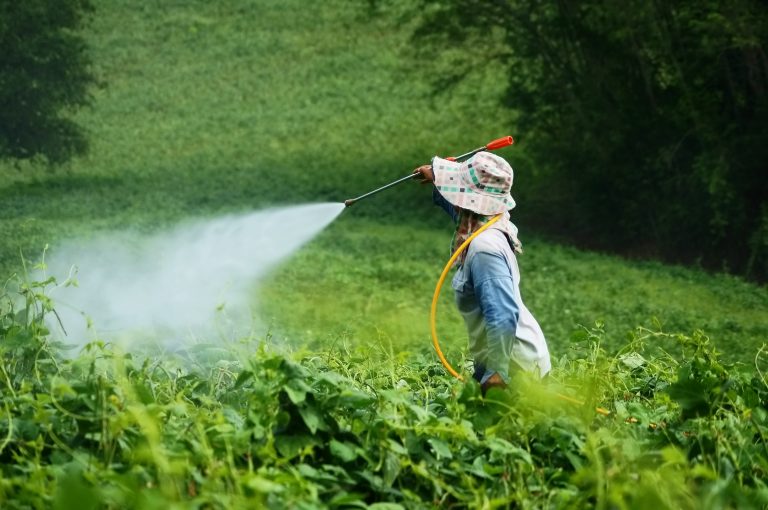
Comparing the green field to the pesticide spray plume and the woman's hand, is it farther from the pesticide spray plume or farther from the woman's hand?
the woman's hand

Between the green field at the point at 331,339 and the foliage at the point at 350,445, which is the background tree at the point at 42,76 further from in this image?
the foliage at the point at 350,445

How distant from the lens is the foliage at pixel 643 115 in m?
15.6

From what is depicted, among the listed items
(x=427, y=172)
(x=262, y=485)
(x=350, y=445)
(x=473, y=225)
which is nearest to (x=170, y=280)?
(x=427, y=172)

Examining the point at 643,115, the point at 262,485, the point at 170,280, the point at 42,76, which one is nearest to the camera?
the point at 262,485

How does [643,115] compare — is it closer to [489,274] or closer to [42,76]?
[42,76]

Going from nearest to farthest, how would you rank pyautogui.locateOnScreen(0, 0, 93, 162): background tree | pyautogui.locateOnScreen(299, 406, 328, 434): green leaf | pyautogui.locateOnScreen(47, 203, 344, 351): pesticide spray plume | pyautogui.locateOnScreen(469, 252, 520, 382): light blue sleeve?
1. pyautogui.locateOnScreen(299, 406, 328, 434): green leaf
2. pyautogui.locateOnScreen(469, 252, 520, 382): light blue sleeve
3. pyautogui.locateOnScreen(47, 203, 344, 351): pesticide spray plume
4. pyautogui.locateOnScreen(0, 0, 93, 162): background tree

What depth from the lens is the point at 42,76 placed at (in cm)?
1407

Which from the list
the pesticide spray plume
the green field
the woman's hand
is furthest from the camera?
the pesticide spray plume

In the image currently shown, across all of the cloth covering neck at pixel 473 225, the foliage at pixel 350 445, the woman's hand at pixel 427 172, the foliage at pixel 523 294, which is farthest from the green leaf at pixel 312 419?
the foliage at pixel 523 294

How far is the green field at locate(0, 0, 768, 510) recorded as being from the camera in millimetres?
3043

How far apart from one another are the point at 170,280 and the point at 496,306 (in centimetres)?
498

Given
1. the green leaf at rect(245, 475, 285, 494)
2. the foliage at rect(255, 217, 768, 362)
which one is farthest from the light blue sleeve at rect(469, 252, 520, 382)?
the foliage at rect(255, 217, 768, 362)

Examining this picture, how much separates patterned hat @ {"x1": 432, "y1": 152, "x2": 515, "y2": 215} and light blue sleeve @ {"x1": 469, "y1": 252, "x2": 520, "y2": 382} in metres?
0.22

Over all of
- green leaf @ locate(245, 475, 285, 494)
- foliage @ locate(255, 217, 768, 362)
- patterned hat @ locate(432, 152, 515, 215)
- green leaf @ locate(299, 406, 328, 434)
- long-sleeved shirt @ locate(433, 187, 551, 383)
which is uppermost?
patterned hat @ locate(432, 152, 515, 215)
